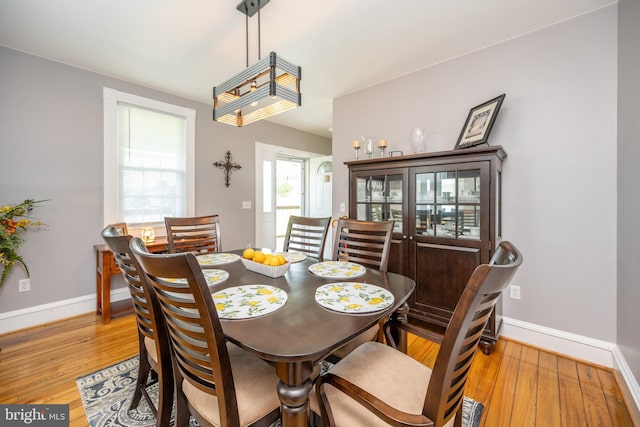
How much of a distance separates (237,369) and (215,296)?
0.32 metres

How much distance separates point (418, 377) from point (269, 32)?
253cm

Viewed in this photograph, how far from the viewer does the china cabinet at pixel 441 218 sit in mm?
2145

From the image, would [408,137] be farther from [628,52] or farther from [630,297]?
[630,297]

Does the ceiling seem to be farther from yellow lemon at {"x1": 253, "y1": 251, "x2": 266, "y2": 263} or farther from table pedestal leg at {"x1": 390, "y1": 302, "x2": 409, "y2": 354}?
table pedestal leg at {"x1": 390, "y1": 302, "x2": 409, "y2": 354}

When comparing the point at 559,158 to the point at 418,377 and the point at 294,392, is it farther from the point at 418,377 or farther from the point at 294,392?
the point at 294,392

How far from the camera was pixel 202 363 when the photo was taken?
3.01 ft

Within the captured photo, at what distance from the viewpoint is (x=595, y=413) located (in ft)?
5.09

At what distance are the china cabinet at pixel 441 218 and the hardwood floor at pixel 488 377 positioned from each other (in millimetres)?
261

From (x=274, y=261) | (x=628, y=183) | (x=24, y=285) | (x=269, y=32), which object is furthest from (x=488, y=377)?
(x=24, y=285)

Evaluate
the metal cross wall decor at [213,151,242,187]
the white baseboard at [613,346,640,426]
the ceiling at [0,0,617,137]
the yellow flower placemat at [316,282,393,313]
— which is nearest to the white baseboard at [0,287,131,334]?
the metal cross wall decor at [213,151,242,187]

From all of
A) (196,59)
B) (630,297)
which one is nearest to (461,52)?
(630,297)

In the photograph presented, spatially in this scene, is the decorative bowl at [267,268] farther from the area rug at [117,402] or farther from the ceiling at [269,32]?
the ceiling at [269,32]

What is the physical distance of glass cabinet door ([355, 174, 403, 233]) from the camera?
8.84 feet

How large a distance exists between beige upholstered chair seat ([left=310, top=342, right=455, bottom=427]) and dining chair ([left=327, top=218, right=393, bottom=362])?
48cm
